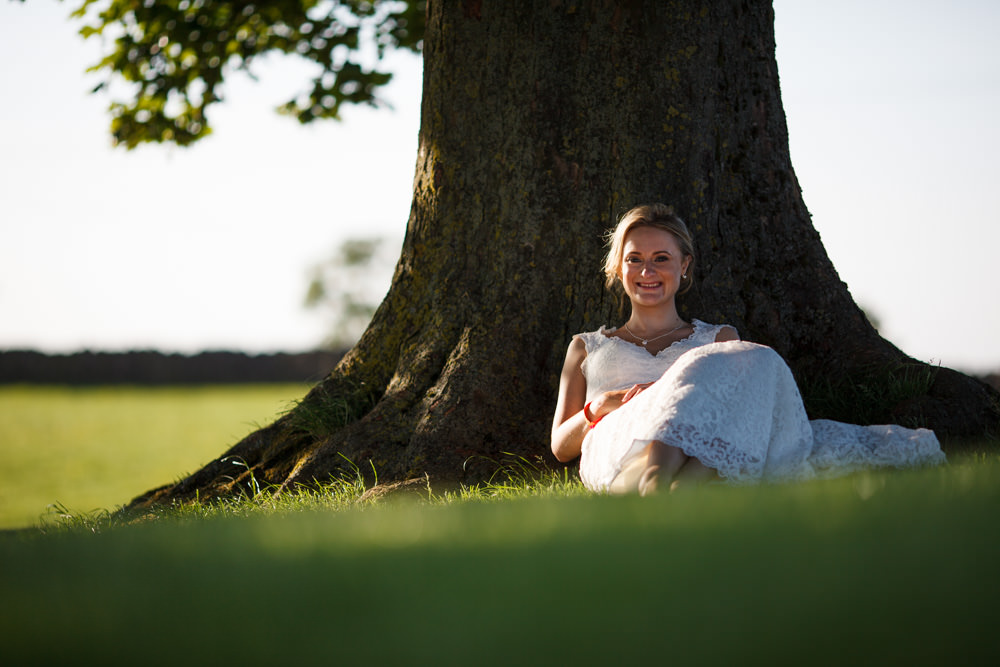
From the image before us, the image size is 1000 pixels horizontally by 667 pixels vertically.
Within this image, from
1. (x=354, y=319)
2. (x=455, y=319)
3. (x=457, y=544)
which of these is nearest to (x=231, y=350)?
(x=354, y=319)

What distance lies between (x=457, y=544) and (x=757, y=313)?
3726mm

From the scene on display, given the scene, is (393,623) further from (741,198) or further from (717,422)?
(741,198)

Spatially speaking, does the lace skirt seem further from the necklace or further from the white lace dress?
the necklace

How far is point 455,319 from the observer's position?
5.46 meters

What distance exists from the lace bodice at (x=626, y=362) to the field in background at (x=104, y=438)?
2.19 metres

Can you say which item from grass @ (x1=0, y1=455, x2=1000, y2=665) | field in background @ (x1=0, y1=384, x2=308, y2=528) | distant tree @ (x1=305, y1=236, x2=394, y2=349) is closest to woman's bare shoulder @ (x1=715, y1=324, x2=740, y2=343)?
grass @ (x1=0, y1=455, x2=1000, y2=665)

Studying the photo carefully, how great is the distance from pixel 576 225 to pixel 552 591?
3.80 metres

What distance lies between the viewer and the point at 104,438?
57.4 ft

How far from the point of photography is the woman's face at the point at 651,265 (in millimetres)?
4789

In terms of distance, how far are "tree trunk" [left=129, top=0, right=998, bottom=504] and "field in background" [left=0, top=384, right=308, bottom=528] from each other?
1221 millimetres

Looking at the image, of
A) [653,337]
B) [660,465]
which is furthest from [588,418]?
[660,465]

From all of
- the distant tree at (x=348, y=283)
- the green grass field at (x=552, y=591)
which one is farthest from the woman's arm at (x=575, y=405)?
the distant tree at (x=348, y=283)

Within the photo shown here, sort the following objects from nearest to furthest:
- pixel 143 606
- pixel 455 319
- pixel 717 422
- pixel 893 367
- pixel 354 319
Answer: pixel 143 606 < pixel 717 422 < pixel 893 367 < pixel 455 319 < pixel 354 319

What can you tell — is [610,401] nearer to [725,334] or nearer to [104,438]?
[725,334]
